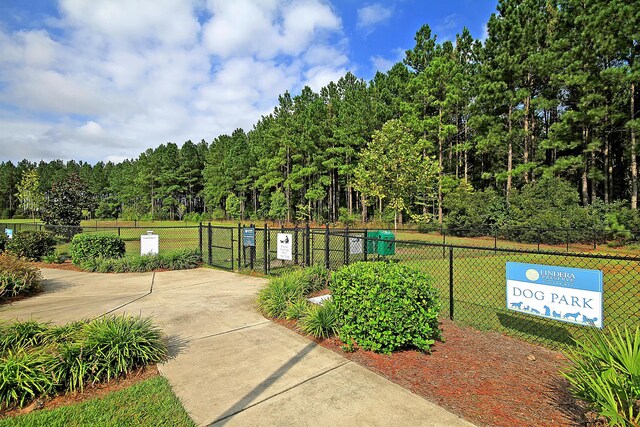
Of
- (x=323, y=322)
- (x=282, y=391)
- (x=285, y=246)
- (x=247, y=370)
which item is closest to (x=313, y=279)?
(x=285, y=246)

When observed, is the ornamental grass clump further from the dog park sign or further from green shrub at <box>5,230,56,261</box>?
green shrub at <box>5,230,56,261</box>

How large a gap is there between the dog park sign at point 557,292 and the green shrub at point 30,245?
14.0 metres

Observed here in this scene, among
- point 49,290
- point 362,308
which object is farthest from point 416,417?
point 49,290

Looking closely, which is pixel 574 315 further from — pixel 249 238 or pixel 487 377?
pixel 249 238

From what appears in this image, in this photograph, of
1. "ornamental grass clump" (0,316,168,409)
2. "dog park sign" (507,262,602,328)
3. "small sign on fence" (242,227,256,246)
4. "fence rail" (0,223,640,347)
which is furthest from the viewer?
"small sign on fence" (242,227,256,246)

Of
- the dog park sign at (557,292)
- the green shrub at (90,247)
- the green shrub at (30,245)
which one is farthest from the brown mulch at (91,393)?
the green shrub at (30,245)

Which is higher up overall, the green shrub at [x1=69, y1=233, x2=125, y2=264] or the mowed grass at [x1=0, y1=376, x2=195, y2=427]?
the green shrub at [x1=69, y1=233, x2=125, y2=264]

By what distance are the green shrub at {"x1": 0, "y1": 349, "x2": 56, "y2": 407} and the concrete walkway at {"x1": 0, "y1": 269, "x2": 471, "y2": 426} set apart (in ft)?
3.45

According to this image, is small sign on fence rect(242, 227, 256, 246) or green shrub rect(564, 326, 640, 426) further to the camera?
small sign on fence rect(242, 227, 256, 246)

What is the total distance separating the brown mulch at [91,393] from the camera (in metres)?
2.88

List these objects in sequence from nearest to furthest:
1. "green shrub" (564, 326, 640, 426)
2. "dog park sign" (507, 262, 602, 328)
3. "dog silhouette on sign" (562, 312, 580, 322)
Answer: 1. "green shrub" (564, 326, 640, 426)
2. "dog park sign" (507, 262, 602, 328)
3. "dog silhouette on sign" (562, 312, 580, 322)

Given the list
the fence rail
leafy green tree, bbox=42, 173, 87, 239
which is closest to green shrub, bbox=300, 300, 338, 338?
the fence rail

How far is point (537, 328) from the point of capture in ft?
16.7

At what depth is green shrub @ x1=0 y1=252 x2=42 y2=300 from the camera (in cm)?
661
